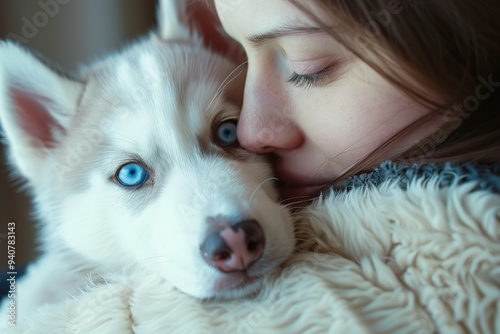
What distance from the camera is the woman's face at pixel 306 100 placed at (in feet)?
2.83

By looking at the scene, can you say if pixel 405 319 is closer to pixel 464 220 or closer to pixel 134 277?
pixel 464 220

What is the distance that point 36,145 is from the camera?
1.23m

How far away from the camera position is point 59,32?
1.55 m

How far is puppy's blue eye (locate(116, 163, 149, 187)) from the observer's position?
1.05m

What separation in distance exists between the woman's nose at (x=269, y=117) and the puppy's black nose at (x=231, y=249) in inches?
10.7

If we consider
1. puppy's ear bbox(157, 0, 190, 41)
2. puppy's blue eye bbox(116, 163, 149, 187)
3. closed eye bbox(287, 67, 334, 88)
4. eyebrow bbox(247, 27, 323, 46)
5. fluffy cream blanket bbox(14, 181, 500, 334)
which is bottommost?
fluffy cream blanket bbox(14, 181, 500, 334)

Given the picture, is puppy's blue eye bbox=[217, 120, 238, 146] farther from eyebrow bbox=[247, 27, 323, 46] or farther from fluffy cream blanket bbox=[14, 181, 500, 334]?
fluffy cream blanket bbox=[14, 181, 500, 334]

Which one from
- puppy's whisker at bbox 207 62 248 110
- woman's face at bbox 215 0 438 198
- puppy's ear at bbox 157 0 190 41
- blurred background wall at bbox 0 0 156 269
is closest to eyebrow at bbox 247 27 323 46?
woman's face at bbox 215 0 438 198

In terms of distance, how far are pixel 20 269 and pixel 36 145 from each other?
358mm

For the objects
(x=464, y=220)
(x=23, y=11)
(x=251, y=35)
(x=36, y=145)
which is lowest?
(x=464, y=220)

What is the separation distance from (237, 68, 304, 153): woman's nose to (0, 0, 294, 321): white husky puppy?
7cm

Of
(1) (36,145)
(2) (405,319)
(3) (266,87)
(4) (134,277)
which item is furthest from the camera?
(1) (36,145)

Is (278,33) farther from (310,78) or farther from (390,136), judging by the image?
(390,136)

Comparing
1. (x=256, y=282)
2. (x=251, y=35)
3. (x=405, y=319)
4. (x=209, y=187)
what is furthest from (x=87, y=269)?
(x=405, y=319)
